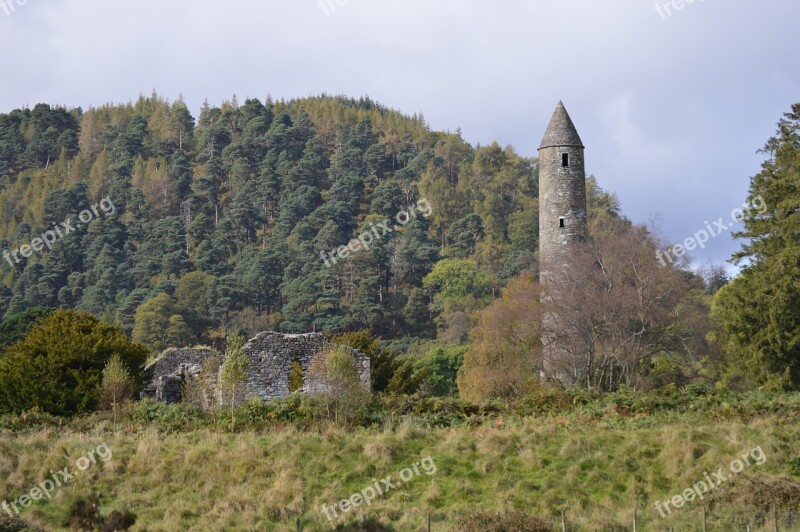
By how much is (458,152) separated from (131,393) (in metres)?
101

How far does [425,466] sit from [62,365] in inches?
451

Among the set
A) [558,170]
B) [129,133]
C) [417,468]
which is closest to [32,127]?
[129,133]

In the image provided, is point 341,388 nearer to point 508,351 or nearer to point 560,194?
point 508,351

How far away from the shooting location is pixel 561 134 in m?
39.3

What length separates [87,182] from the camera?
427ft

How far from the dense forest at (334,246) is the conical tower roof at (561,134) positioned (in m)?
3.67

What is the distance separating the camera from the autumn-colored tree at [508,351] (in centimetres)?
3616
